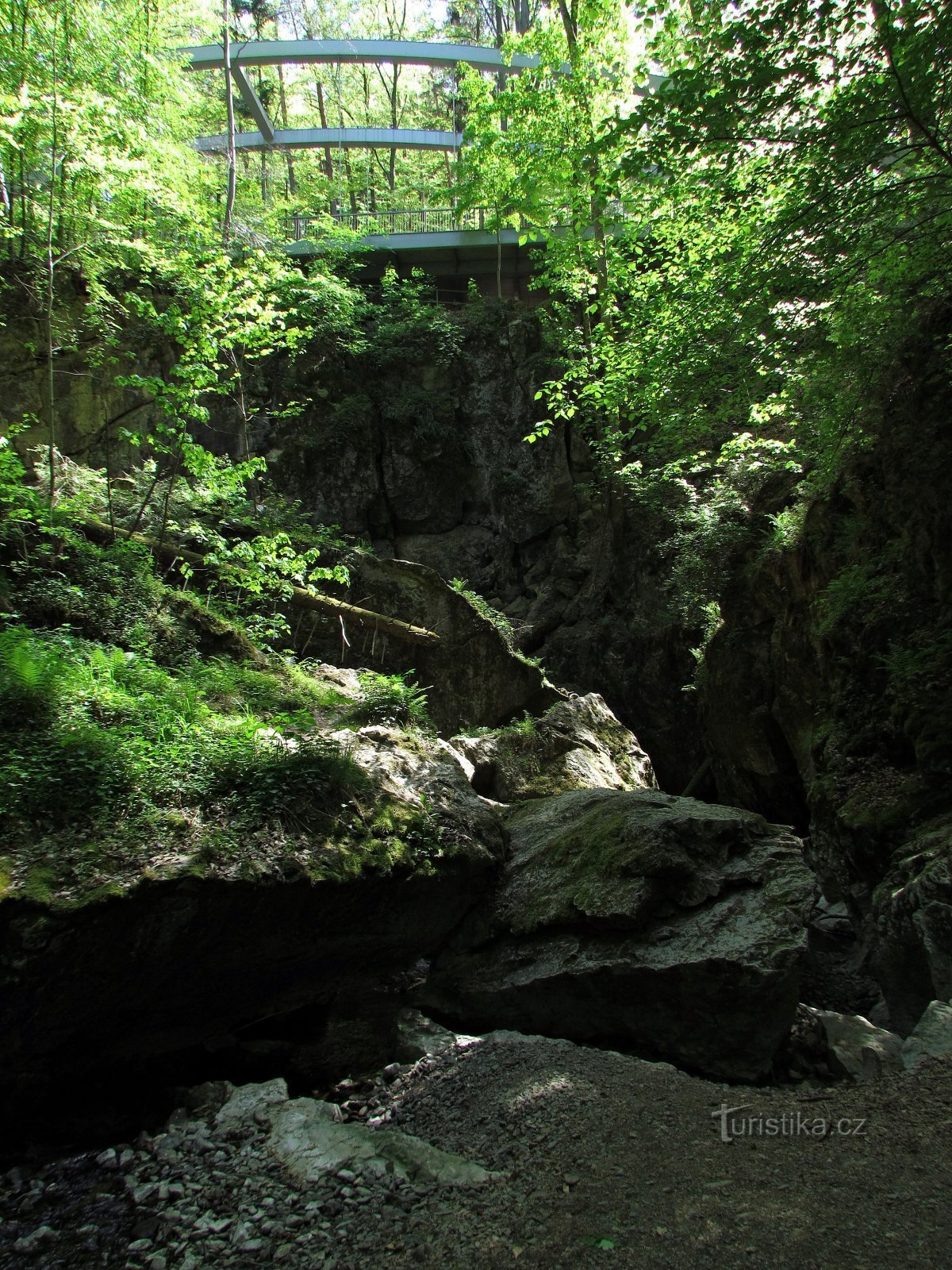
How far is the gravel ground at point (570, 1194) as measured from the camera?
310 centimetres

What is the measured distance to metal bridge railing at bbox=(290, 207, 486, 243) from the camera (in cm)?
2716

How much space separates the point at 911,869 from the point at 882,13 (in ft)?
21.7

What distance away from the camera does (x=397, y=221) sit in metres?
29.1

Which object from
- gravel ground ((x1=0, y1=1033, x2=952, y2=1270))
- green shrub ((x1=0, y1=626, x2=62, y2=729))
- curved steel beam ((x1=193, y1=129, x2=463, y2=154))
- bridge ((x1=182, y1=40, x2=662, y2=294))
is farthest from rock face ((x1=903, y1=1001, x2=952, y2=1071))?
curved steel beam ((x1=193, y1=129, x2=463, y2=154))

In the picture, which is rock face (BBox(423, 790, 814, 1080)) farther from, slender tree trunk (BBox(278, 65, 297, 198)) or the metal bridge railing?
slender tree trunk (BBox(278, 65, 297, 198))

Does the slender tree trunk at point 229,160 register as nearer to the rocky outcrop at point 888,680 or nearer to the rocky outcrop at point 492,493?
the rocky outcrop at point 492,493

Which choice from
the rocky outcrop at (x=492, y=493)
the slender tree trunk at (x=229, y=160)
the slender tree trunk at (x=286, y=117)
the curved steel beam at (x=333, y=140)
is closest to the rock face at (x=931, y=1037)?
the rocky outcrop at (x=492, y=493)

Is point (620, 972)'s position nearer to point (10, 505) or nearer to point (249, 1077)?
point (249, 1077)

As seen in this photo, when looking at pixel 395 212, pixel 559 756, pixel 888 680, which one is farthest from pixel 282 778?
pixel 395 212

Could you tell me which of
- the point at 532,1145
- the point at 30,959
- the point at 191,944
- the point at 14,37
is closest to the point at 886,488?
the point at 532,1145

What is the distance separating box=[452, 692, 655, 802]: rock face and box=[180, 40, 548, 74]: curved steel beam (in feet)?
84.8

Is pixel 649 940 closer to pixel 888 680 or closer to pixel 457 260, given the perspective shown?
pixel 888 680

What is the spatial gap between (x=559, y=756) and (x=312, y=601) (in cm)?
477

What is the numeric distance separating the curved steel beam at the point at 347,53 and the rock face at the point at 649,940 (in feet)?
97.0
